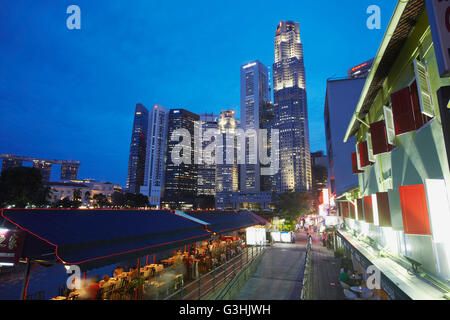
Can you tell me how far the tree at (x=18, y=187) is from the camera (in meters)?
35.7

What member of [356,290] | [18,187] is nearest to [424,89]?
[356,290]

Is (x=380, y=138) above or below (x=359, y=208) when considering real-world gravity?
above

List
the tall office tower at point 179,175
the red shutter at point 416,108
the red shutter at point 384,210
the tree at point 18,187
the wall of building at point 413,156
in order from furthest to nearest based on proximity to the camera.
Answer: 1. the tall office tower at point 179,175
2. the tree at point 18,187
3. the red shutter at point 384,210
4. the red shutter at point 416,108
5. the wall of building at point 413,156

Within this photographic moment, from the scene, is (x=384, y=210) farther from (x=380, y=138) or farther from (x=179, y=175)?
(x=179, y=175)

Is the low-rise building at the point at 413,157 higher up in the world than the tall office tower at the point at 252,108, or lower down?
lower down

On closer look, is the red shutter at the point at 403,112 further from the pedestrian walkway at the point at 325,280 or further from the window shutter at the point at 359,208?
the window shutter at the point at 359,208

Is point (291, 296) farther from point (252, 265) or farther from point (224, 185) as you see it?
point (224, 185)

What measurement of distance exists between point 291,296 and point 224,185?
146428mm

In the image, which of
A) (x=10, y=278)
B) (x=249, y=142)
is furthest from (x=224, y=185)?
(x=10, y=278)

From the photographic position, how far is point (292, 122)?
421 feet

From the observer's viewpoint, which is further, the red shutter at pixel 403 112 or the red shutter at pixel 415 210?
the red shutter at pixel 403 112

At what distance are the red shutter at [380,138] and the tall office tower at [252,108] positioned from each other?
142 m

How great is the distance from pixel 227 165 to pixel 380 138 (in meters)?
152

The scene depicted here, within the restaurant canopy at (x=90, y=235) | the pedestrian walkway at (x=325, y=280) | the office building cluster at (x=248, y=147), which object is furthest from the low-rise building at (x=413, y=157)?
the office building cluster at (x=248, y=147)
